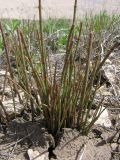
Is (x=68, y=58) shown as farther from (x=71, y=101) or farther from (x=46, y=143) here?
(x=46, y=143)

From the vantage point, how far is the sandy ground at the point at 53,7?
215 inches

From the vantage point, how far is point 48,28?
11.7 feet

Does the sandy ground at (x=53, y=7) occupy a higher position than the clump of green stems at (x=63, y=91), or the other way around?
the clump of green stems at (x=63, y=91)

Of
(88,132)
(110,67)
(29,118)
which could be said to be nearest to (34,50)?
(110,67)

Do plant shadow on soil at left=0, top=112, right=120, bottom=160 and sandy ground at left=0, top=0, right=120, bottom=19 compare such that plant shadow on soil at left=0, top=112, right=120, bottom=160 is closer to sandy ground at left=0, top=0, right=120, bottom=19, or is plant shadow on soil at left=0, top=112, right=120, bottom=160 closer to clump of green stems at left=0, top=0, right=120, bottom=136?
clump of green stems at left=0, top=0, right=120, bottom=136

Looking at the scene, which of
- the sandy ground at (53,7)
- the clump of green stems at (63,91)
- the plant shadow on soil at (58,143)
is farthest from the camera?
the sandy ground at (53,7)

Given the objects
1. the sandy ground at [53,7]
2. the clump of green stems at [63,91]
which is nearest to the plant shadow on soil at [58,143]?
the clump of green stems at [63,91]

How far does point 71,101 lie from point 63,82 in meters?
0.10

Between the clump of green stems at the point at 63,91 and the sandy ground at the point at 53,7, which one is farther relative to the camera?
the sandy ground at the point at 53,7

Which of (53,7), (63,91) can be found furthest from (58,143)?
(53,7)

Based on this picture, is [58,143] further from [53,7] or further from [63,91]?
[53,7]

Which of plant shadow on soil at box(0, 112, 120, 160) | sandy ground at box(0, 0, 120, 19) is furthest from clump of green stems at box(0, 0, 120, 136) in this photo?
sandy ground at box(0, 0, 120, 19)

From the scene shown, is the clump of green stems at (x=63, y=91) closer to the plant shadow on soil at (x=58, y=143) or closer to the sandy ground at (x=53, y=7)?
the plant shadow on soil at (x=58, y=143)

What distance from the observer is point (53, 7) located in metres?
5.89
